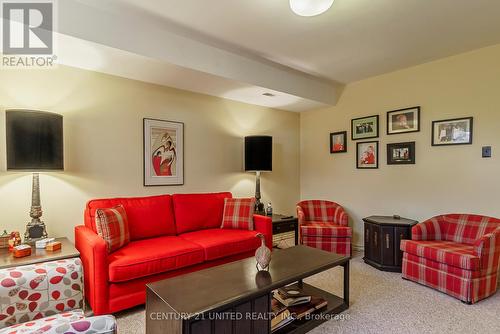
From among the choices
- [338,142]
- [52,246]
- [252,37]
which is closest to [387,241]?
[338,142]

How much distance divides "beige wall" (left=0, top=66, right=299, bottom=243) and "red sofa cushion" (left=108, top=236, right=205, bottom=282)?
783mm

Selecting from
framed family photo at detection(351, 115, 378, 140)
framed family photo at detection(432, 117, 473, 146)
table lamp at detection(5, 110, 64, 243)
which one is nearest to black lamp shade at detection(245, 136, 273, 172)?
framed family photo at detection(351, 115, 378, 140)

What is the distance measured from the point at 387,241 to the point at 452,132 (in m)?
1.48

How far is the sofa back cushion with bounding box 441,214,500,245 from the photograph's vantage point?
2.65 metres

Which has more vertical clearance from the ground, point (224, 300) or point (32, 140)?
point (32, 140)

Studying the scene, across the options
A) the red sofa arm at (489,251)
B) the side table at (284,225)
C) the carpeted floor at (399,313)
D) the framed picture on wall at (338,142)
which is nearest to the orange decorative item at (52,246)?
the carpeted floor at (399,313)

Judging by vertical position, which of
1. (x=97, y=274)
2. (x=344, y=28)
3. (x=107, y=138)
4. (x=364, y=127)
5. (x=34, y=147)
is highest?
(x=344, y=28)

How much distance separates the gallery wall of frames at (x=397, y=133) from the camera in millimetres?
3072

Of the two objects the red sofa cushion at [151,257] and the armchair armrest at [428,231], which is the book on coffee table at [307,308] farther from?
the armchair armrest at [428,231]

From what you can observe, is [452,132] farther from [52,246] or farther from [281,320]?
[52,246]

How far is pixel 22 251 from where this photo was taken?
1963 millimetres

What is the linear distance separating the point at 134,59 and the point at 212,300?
213cm

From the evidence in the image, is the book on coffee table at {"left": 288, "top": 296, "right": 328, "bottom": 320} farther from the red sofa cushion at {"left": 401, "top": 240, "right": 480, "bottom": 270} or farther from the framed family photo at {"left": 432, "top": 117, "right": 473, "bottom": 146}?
the framed family photo at {"left": 432, "top": 117, "right": 473, "bottom": 146}

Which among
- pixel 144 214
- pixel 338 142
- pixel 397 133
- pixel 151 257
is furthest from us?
pixel 338 142
